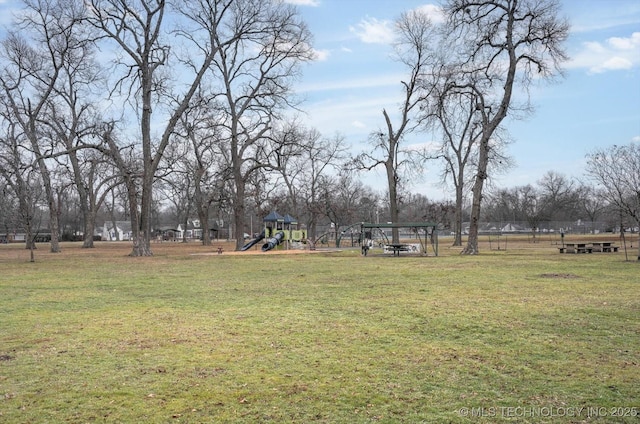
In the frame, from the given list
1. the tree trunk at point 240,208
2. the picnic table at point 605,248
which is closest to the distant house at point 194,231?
the tree trunk at point 240,208

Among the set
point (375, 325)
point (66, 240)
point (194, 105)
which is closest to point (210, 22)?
point (194, 105)

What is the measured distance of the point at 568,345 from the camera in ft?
23.5

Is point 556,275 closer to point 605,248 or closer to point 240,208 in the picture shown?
point 605,248

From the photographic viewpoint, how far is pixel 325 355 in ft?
22.2

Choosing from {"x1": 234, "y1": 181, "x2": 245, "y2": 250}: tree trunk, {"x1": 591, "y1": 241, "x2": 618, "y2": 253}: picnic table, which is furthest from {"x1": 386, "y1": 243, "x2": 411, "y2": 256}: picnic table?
{"x1": 234, "y1": 181, "x2": 245, "y2": 250}: tree trunk

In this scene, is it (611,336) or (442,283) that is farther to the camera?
(442,283)

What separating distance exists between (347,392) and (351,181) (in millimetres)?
70465

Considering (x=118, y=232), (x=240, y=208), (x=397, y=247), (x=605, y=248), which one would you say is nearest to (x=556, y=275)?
(x=397, y=247)

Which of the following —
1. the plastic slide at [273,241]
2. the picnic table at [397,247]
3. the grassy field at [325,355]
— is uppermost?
the plastic slide at [273,241]

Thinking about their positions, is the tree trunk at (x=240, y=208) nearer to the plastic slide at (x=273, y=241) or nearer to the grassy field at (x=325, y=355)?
the plastic slide at (x=273, y=241)

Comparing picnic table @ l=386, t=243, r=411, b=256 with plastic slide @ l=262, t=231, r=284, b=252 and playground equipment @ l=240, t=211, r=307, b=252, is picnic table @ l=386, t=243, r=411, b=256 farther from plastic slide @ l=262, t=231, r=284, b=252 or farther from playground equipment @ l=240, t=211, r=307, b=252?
playground equipment @ l=240, t=211, r=307, b=252

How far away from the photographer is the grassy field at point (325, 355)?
4906 millimetres

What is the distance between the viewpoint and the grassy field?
16.1 feet

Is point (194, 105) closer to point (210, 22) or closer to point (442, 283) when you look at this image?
point (210, 22)
